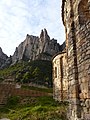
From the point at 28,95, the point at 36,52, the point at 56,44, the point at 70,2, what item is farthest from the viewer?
the point at 36,52

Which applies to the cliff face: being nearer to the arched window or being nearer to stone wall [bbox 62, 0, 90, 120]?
stone wall [bbox 62, 0, 90, 120]

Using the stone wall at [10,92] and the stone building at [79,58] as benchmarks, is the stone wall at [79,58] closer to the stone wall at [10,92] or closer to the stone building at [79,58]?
the stone building at [79,58]

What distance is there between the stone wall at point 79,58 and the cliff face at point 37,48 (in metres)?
58.8

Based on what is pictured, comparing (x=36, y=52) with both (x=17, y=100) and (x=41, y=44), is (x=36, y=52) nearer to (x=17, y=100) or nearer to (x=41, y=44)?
(x=41, y=44)

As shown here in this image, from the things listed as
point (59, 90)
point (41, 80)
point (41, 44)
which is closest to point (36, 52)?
point (41, 44)

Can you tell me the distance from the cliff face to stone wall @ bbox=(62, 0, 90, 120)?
5878 cm

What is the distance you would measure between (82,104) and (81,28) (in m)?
2.67

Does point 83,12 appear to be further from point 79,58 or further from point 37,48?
point 37,48

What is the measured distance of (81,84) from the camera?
771 centimetres

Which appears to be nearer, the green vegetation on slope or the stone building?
the stone building

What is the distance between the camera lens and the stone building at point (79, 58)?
280 inches

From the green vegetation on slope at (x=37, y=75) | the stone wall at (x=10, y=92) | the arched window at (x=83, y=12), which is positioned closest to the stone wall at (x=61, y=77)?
the stone wall at (x=10, y=92)

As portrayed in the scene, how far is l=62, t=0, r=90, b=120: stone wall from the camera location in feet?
23.3

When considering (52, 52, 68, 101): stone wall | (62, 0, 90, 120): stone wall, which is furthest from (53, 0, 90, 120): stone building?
(52, 52, 68, 101): stone wall
